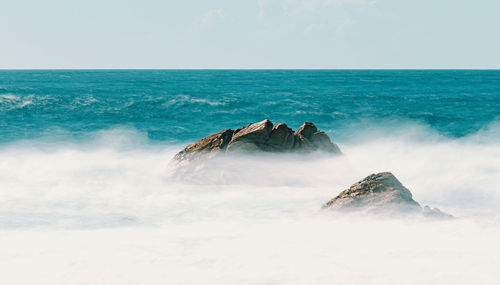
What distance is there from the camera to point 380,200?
14039mm

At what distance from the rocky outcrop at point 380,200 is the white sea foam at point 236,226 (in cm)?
48

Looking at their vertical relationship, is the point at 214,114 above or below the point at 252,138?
below

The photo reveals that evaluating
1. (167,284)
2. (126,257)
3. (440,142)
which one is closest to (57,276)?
(126,257)

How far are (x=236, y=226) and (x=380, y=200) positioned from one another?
15.3 ft

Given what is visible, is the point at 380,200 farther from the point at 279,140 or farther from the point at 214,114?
the point at 214,114

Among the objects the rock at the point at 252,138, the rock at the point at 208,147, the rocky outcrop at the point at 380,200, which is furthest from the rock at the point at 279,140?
the rocky outcrop at the point at 380,200

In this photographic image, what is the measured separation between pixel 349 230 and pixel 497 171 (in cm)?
1255

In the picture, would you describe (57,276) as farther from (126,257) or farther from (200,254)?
(200,254)

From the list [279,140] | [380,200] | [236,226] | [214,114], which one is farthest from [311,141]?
[214,114]

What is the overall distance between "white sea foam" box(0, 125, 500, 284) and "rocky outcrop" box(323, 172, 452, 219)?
0.48 meters

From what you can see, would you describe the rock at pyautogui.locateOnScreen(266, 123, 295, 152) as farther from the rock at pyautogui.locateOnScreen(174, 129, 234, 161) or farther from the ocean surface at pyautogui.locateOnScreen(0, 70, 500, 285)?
the rock at pyautogui.locateOnScreen(174, 129, 234, 161)

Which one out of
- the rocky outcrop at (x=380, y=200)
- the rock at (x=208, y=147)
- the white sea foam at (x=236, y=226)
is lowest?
the white sea foam at (x=236, y=226)

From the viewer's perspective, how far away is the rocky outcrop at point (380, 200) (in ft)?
45.1

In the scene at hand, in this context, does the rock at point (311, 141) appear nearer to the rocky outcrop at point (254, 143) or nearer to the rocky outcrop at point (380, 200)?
the rocky outcrop at point (254, 143)
